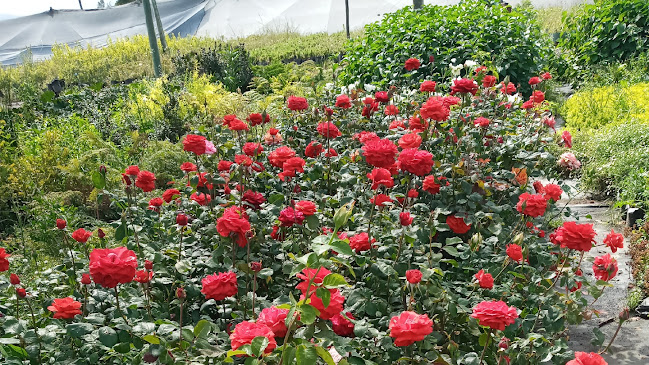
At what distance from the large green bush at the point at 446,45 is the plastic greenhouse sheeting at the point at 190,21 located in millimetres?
14105

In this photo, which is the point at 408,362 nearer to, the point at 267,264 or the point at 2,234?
the point at 267,264

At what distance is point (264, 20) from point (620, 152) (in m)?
19.3

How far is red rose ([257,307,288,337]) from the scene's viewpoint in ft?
3.67

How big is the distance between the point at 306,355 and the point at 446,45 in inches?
199

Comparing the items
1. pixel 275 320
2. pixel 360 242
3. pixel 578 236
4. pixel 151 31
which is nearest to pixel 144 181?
pixel 360 242

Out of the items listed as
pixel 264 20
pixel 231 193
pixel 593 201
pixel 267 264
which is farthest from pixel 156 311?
pixel 264 20

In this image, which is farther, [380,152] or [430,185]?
[430,185]

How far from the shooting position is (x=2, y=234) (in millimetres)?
3951

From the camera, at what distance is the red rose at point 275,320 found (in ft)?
3.67

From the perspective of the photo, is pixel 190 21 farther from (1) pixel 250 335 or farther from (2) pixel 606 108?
(1) pixel 250 335

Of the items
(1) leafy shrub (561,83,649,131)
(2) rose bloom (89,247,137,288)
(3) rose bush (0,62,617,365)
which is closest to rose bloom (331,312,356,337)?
(3) rose bush (0,62,617,365)

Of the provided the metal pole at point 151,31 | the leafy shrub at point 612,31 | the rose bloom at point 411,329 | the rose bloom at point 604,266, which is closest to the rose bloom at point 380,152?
the rose bloom at point 411,329

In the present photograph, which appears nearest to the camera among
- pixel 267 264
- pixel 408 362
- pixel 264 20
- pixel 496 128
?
pixel 408 362

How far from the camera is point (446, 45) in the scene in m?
5.46
